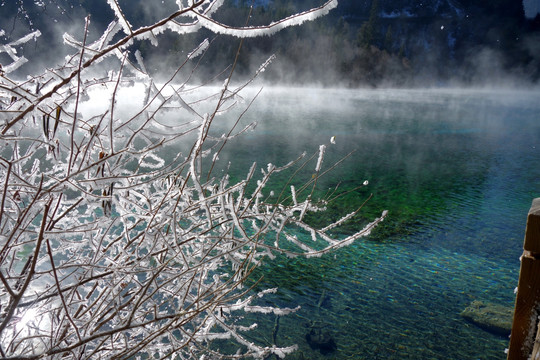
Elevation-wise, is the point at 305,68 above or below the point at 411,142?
above

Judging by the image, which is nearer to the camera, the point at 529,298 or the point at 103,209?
the point at 529,298

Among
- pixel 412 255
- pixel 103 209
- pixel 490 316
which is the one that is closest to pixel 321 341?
pixel 490 316

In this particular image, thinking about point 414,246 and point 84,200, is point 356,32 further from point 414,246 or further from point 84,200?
point 84,200

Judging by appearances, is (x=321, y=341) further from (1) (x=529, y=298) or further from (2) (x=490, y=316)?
(1) (x=529, y=298)

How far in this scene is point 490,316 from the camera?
16.5ft

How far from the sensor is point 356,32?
5053 cm

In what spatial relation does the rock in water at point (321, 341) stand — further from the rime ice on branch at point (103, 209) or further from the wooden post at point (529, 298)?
the wooden post at point (529, 298)

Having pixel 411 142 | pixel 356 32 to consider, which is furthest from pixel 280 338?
pixel 356 32

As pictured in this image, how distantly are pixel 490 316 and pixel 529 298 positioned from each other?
4.64 meters

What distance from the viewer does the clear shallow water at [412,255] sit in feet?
15.6

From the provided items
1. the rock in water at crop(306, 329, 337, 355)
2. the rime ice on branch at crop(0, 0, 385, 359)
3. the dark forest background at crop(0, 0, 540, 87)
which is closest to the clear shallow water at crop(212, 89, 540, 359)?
the rock in water at crop(306, 329, 337, 355)

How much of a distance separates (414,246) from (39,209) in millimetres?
6652

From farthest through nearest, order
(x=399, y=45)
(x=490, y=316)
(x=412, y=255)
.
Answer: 1. (x=399, y=45)
2. (x=412, y=255)
3. (x=490, y=316)

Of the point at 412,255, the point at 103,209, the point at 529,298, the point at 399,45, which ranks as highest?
the point at 399,45
